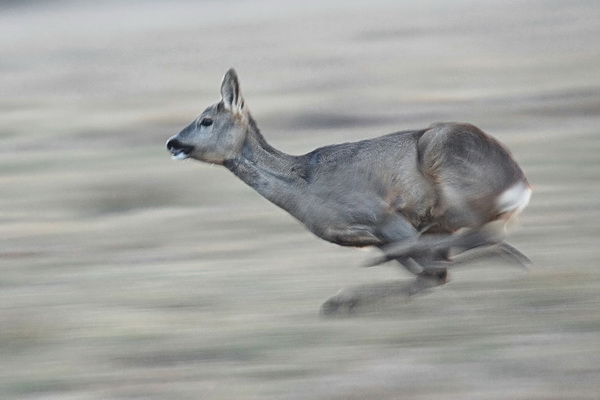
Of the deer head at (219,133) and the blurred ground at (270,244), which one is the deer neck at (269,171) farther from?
the blurred ground at (270,244)

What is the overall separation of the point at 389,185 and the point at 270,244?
7.86ft

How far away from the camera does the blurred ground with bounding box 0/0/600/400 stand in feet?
22.8

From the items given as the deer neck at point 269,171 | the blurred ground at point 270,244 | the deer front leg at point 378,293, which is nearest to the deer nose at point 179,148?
the deer neck at point 269,171

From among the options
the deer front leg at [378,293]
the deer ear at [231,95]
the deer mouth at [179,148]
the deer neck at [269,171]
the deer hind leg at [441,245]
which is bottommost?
the deer front leg at [378,293]

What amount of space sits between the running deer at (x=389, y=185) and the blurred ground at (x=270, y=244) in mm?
393

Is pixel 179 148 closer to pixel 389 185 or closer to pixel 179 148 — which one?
pixel 179 148

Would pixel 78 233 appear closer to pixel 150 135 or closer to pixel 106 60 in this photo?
pixel 150 135

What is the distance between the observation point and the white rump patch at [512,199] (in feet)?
25.0

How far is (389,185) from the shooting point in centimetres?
756

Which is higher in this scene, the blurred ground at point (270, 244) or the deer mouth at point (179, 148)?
the deer mouth at point (179, 148)

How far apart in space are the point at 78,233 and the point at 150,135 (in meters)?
5.08

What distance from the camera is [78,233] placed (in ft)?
34.9

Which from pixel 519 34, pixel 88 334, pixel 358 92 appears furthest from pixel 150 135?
pixel 519 34

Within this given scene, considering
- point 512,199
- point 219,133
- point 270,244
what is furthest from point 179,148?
point 270,244
